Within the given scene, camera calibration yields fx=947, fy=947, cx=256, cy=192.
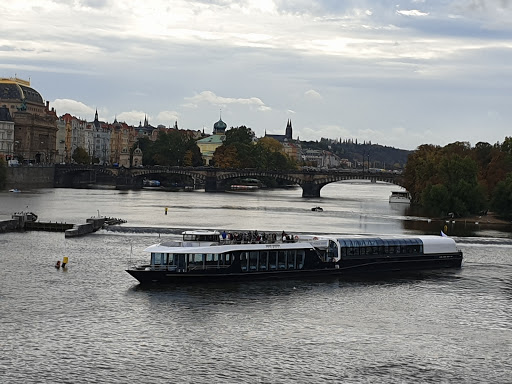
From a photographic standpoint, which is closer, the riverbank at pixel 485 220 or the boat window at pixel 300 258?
the boat window at pixel 300 258

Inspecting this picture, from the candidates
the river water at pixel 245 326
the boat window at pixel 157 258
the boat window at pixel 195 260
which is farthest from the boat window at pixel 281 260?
the boat window at pixel 157 258

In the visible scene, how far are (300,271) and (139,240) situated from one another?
22434 mm

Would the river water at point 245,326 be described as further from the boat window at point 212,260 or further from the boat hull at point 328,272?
the boat window at point 212,260

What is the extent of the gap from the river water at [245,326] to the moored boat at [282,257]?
3.84 feet

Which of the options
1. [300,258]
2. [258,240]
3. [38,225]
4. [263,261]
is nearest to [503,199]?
[38,225]

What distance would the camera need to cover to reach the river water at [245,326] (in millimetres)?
38812

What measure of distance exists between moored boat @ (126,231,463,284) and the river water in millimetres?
1170

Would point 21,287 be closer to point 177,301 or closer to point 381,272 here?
point 177,301

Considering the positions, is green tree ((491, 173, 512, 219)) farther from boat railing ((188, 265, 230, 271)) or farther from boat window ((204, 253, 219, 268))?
boat railing ((188, 265, 230, 271))

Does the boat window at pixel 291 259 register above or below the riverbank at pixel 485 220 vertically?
below

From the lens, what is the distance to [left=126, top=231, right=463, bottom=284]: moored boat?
55875mm

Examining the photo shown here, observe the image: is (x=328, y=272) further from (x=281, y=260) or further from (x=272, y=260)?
(x=272, y=260)

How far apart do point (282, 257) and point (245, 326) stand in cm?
1392

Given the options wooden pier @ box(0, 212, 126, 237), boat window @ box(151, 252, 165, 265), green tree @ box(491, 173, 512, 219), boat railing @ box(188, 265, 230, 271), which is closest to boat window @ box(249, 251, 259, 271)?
boat railing @ box(188, 265, 230, 271)
